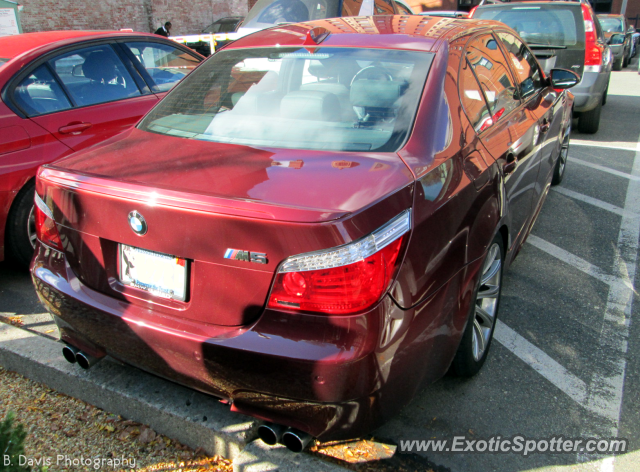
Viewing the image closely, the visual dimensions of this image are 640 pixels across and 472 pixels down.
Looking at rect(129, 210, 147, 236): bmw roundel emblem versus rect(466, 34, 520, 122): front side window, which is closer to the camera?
rect(129, 210, 147, 236): bmw roundel emblem

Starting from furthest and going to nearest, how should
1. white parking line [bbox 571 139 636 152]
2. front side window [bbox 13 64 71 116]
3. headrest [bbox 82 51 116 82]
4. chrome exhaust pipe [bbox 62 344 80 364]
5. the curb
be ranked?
white parking line [bbox 571 139 636 152], headrest [bbox 82 51 116 82], front side window [bbox 13 64 71 116], chrome exhaust pipe [bbox 62 344 80 364], the curb

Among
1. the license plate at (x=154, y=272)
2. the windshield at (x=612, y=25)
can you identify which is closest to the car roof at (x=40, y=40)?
the license plate at (x=154, y=272)

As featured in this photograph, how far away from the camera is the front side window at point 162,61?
4.90 meters

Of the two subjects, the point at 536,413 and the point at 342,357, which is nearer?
the point at 342,357

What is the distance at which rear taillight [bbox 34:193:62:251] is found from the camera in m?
2.30

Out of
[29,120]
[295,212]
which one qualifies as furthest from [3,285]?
[295,212]

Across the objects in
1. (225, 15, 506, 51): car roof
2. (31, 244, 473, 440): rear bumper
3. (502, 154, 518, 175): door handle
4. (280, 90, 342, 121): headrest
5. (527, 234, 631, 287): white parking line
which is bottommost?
(527, 234, 631, 287): white parking line

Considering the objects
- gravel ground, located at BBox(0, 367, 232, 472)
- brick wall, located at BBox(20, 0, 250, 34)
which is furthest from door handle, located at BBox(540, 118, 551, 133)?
brick wall, located at BBox(20, 0, 250, 34)

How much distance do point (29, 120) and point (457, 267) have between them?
125 inches

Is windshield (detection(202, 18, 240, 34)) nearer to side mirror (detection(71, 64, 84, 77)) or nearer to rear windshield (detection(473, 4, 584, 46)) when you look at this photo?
rear windshield (detection(473, 4, 584, 46))

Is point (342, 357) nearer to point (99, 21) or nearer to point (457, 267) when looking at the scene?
point (457, 267)

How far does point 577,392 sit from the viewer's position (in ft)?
9.11

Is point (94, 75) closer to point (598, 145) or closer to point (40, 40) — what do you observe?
point (40, 40)

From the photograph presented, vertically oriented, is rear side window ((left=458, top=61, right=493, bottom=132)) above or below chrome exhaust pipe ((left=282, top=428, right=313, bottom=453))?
above
